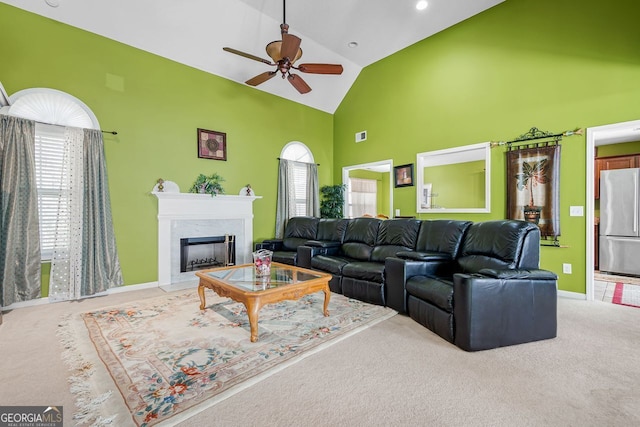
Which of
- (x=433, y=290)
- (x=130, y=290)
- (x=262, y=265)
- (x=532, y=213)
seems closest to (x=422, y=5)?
(x=532, y=213)

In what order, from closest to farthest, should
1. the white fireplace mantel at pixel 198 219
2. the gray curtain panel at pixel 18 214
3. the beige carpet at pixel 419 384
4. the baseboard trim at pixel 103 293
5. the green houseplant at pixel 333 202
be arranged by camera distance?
the beige carpet at pixel 419 384 → the gray curtain panel at pixel 18 214 → the baseboard trim at pixel 103 293 → the white fireplace mantel at pixel 198 219 → the green houseplant at pixel 333 202

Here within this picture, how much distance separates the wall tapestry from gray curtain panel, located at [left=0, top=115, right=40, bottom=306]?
6.49m

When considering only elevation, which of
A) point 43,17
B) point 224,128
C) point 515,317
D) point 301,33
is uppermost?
point 301,33

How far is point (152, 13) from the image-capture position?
4.06 metres

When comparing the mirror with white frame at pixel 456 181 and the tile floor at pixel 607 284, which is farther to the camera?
the mirror with white frame at pixel 456 181

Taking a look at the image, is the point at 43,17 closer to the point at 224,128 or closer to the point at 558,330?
the point at 224,128

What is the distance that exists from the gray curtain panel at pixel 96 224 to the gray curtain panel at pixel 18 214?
0.48m

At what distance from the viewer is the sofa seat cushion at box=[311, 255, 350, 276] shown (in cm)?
398

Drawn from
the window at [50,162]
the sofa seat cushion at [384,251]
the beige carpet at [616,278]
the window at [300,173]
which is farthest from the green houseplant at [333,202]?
the beige carpet at [616,278]

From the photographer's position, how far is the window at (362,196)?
9.61 meters

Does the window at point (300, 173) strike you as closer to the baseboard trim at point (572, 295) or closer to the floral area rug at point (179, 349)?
the floral area rug at point (179, 349)

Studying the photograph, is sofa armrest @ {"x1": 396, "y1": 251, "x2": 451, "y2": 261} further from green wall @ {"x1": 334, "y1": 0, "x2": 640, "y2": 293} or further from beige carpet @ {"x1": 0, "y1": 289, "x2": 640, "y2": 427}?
green wall @ {"x1": 334, "y1": 0, "x2": 640, "y2": 293}

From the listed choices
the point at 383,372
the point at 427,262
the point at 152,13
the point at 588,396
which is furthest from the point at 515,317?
the point at 152,13

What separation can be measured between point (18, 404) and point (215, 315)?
1.58 m
